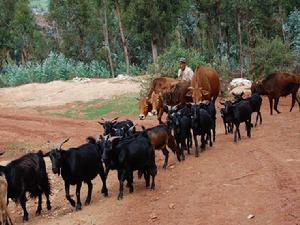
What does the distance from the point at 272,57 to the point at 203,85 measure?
49.8ft

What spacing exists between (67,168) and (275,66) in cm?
2450

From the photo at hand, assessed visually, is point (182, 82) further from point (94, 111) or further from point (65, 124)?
point (94, 111)

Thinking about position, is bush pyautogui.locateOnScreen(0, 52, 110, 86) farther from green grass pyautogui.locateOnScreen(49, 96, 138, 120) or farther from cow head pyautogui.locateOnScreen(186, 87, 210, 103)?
cow head pyautogui.locateOnScreen(186, 87, 210, 103)

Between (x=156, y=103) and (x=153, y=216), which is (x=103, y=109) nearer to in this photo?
(x=156, y=103)

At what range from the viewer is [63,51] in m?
61.1

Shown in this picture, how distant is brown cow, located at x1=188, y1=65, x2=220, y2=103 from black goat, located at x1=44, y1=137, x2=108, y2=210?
6.93m

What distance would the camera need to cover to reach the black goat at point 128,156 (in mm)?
→ 11977

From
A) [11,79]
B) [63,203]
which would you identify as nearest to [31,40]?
[11,79]

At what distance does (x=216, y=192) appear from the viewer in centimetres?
1128

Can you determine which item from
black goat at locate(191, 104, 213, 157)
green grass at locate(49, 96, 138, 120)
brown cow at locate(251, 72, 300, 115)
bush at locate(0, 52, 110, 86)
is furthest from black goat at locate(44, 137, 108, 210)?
bush at locate(0, 52, 110, 86)

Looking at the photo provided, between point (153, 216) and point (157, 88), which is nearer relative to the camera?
point (153, 216)

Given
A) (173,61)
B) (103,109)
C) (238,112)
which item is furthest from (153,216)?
(173,61)

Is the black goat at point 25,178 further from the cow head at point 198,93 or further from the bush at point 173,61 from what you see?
the bush at point 173,61

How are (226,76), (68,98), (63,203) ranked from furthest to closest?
(68,98)
(226,76)
(63,203)
